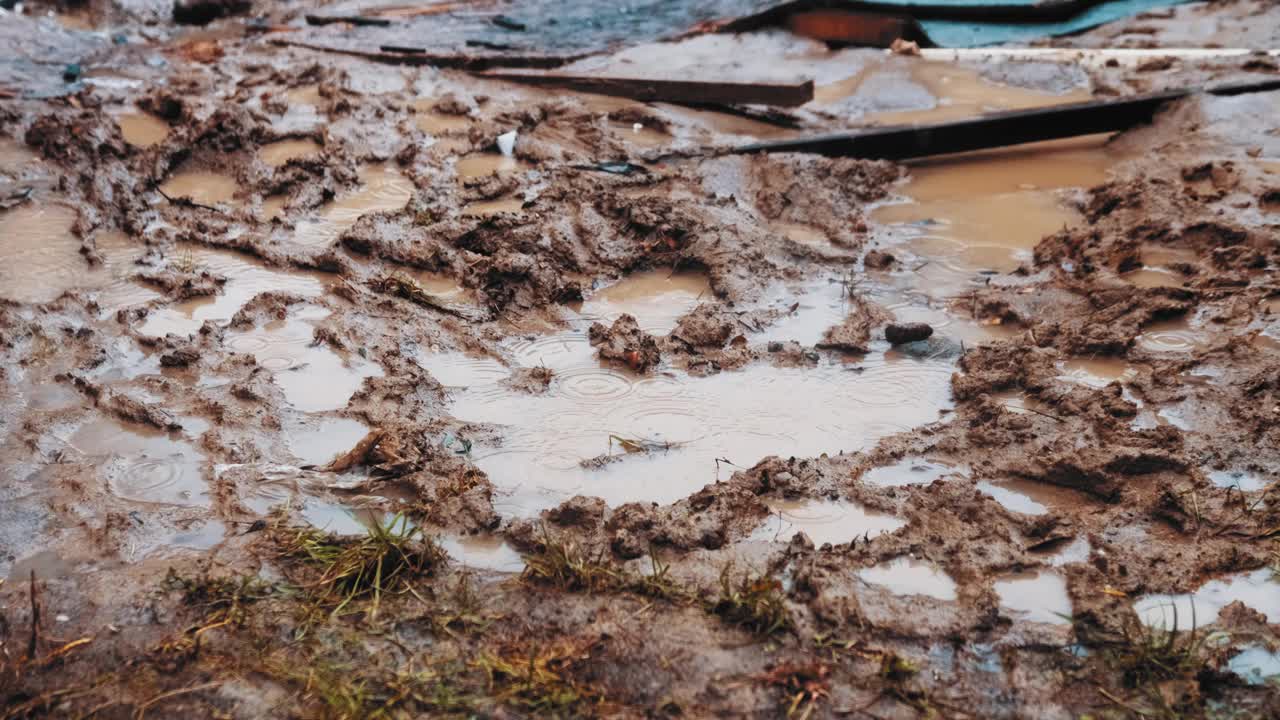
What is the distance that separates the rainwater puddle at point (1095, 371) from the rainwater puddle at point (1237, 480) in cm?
68

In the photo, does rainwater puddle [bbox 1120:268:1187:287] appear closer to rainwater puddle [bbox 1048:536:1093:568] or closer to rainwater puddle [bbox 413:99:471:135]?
rainwater puddle [bbox 1048:536:1093:568]

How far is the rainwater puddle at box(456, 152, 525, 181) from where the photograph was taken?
6302 mm

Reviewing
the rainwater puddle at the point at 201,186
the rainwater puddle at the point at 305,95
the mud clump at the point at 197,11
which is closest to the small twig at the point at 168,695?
the rainwater puddle at the point at 201,186

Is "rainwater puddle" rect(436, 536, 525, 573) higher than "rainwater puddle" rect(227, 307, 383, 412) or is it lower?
lower

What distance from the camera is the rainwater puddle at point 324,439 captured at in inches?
152

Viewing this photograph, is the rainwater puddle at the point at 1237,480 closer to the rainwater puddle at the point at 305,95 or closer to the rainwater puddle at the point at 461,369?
the rainwater puddle at the point at 461,369

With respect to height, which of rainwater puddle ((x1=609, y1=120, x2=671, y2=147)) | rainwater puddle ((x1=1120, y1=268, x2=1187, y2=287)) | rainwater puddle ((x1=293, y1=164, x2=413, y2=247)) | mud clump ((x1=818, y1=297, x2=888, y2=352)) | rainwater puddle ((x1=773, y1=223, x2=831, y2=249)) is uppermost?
rainwater puddle ((x1=609, y1=120, x2=671, y2=147))

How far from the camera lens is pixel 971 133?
6.54 m

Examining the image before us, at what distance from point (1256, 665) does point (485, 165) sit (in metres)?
4.99

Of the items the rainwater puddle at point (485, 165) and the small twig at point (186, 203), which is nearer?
the small twig at point (186, 203)

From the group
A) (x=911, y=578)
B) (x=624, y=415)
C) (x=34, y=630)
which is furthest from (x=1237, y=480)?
(x=34, y=630)

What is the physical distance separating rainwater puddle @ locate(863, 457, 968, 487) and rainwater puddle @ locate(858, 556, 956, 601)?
17.4 inches

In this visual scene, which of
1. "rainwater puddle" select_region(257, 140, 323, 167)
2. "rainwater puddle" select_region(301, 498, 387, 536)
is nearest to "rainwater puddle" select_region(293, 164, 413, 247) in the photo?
"rainwater puddle" select_region(257, 140, 323, 167)

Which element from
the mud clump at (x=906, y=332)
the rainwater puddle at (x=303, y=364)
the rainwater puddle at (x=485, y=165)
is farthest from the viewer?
the rainwater puddle at (x=485, y=165)
